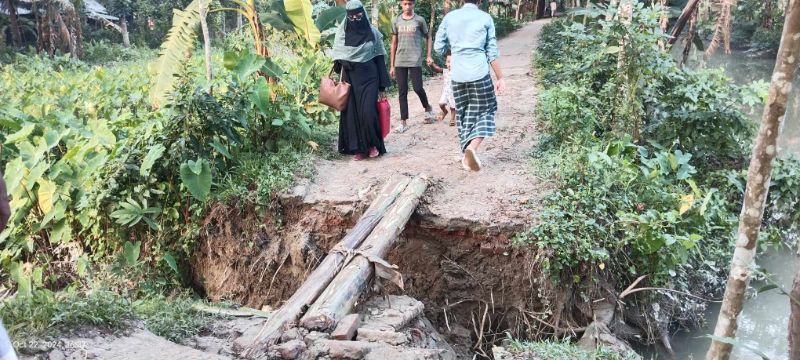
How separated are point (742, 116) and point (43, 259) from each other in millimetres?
7369

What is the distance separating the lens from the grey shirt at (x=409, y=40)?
310 inches

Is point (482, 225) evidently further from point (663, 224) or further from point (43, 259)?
point (43, 259)

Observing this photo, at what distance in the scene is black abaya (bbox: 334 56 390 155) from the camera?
6438 millimetres

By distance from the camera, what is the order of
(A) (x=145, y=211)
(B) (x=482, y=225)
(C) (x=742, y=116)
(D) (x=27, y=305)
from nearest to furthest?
(D) (x=27, y=305), (B) (x=482, y=225), (A) (x=145, y=211), (C) (x=742, y=116)

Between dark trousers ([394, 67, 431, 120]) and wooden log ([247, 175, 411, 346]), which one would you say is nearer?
wooden log ([247, 175, 411, 346])

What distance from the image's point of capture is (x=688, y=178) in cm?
648

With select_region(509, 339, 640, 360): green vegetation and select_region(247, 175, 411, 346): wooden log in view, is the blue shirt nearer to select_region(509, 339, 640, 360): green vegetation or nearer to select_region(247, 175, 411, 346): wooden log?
select_region(247, 175, 411, 346): wooden log

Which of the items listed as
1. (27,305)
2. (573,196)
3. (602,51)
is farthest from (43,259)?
(602,51)

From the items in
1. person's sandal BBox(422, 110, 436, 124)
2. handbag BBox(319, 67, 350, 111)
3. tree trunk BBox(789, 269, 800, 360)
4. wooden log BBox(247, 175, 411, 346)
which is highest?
handbag BBox(319, 67, 350, 111)

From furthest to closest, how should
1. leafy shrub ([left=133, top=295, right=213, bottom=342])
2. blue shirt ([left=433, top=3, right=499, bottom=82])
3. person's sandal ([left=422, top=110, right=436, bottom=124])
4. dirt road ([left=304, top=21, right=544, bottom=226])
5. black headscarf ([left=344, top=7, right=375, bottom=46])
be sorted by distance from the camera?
person's sandal ([left=422, top=110, right=436, bottom=124])
black headscarf ([left=344, top=7, right=375, bottom=46])
blue shirt ([left=433, top=3, right=499, bottom=82])
dirt road ([left=304, top=21, right=544, bottom=226])
leafy shrub ([left=133, top=295, right=213, bottom=342])

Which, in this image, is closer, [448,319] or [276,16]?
[448,319]

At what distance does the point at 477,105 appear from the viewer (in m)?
6.11

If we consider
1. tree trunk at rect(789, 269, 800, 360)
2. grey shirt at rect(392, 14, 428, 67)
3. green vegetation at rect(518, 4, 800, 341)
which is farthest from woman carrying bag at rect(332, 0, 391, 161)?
tree trunk at rect(789, 269, 800, 360)

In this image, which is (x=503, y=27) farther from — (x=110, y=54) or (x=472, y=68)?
(x=472, y=68)
